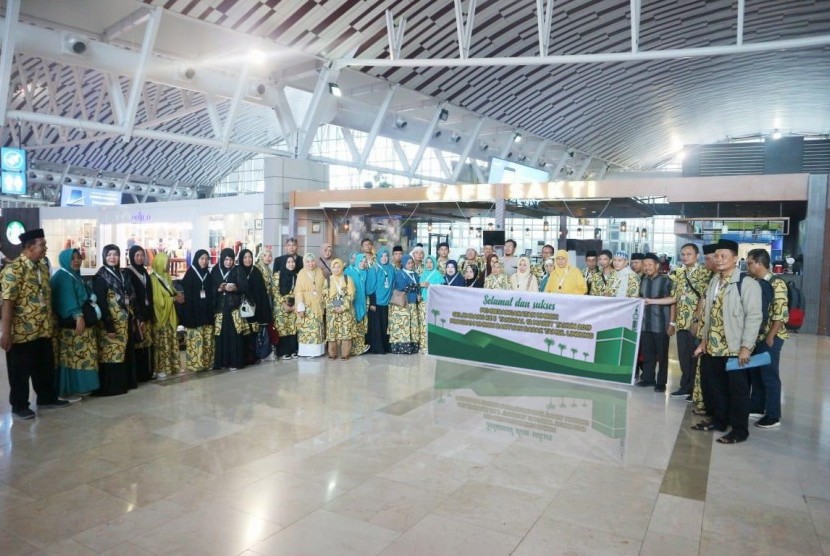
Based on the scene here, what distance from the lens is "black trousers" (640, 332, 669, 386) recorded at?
18.5 ft

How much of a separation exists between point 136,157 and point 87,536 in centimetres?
3121

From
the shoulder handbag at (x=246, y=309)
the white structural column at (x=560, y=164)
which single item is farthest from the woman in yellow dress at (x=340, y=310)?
the white structural column at (x=560, y=164)

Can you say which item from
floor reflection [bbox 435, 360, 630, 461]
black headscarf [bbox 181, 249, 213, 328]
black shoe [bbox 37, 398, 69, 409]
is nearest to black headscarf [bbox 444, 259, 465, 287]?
floor reflection [bbox 435, 360, 630, 461]

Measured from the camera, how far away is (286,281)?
7035 mm

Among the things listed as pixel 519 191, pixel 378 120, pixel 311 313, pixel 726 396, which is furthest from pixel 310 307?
pixel 378 120

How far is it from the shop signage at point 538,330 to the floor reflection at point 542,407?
0.65 feet

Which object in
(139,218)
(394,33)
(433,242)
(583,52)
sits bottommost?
(433,242)

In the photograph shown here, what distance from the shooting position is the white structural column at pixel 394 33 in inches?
446

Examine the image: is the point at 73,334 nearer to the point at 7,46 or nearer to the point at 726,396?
the point at 726,396

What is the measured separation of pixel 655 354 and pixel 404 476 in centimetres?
355

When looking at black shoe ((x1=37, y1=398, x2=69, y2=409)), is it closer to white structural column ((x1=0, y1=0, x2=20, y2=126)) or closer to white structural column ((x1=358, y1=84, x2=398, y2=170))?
white structural column ((x1=0, y1=0, x2=20, y2=126))

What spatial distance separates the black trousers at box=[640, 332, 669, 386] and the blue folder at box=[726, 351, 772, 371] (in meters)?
1.50

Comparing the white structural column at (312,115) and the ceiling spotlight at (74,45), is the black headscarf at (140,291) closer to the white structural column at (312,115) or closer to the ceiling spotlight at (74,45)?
the ceiling spotlight at (74,45)

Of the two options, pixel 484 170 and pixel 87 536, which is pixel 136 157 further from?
pixel 87 536
